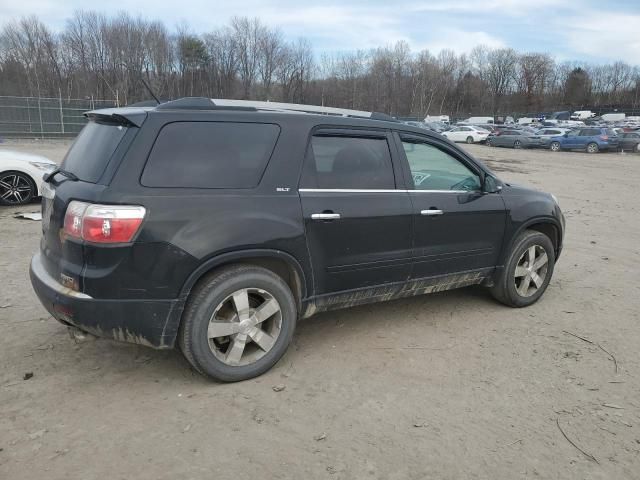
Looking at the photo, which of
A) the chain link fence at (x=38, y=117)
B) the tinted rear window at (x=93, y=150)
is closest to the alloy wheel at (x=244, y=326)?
the tinted rear window at (x=93, y=150)

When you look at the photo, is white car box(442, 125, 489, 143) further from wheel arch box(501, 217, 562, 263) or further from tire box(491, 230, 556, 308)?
tire box(491, 230, 556, 308)

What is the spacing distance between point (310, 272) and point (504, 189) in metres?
2.22

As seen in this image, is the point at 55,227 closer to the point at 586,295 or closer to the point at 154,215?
the point at 154,215

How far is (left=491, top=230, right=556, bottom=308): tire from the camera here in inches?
190

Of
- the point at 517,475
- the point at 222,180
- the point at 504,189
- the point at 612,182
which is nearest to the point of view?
the point at 517,475

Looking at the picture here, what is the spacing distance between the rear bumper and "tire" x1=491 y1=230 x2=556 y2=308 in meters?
3.09

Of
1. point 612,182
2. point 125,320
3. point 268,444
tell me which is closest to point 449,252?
point 268,444

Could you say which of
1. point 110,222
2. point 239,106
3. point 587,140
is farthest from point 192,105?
point 587,140

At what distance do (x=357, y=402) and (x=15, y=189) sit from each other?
27.4ft

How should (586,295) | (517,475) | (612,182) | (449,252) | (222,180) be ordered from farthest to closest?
(612,182)
(586,295)
(449,252)
(222,180)
(517,475)

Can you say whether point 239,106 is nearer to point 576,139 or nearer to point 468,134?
point 576,139

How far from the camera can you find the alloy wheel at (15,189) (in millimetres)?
9031

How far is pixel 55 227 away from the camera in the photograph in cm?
328

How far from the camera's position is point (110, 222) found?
9.68 feet
